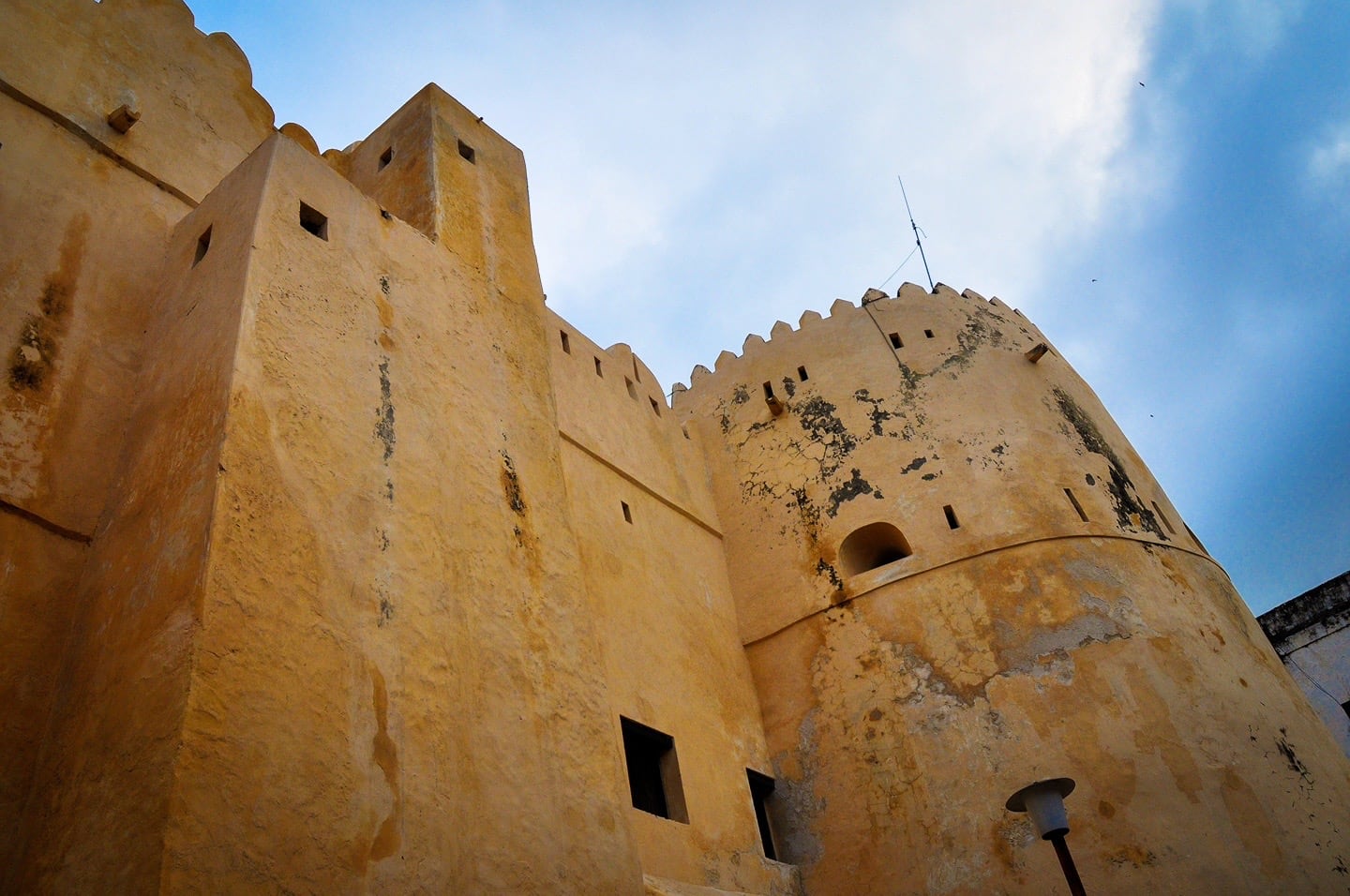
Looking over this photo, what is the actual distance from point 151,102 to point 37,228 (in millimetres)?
2039

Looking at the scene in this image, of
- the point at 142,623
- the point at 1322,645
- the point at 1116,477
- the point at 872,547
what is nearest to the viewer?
the point at 142,623

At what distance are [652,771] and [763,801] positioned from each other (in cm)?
180

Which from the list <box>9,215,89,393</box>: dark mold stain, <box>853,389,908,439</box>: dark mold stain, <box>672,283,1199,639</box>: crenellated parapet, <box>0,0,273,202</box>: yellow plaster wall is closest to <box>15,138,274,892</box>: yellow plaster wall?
<box>9,215,89,393</box>: dark mold stain

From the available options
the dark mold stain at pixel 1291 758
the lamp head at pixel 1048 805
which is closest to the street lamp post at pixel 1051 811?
the lamp head at pixel 1048 805

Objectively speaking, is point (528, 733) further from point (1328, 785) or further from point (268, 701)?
point (1328, 785)

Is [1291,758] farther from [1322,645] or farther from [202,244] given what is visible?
[202,244]

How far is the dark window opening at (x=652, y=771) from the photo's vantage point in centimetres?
837

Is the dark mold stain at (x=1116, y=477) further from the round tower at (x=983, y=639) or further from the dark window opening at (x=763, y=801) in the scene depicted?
the dark window opening at (x=763, y=801)

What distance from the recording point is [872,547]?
37.7 feet

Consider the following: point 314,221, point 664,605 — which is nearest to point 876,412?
point 664,605

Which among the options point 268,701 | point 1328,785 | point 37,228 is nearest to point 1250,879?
point 1328,785

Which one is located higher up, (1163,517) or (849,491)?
(849,491)

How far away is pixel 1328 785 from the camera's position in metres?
8.89

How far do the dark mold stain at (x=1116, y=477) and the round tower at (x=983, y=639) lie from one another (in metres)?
0.06
